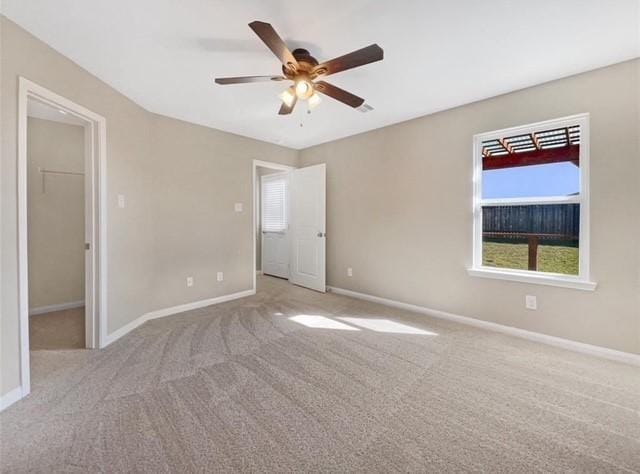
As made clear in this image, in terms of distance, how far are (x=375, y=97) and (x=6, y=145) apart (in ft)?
9.82

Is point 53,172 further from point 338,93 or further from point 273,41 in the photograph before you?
point 338,93

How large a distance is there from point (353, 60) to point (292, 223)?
3.50 m

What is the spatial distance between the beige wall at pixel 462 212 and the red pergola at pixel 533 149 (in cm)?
17

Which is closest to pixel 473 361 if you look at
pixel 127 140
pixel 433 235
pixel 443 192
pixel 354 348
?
pixel 354 348

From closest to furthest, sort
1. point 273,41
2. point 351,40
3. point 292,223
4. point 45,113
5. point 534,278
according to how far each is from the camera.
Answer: point 273,41 < point 351,40 < point 534,278 < point 45,113 < point 292,223

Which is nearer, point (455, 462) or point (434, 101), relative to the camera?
point (455, 462)

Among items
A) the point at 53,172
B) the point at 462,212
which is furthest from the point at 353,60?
the point at 53,172

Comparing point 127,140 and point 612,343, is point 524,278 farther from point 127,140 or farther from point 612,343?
point 127,140

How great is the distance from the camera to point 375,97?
2.96 metres

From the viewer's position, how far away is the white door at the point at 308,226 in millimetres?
4613

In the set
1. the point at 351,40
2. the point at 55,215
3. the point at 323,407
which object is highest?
the point at 351,40

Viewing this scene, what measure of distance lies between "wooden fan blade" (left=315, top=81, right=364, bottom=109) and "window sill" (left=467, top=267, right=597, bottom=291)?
223 cm

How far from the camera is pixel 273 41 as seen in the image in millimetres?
1659

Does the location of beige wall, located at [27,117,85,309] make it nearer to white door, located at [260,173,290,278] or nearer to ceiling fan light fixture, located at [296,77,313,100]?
white door, located at [260,173,290,278]
